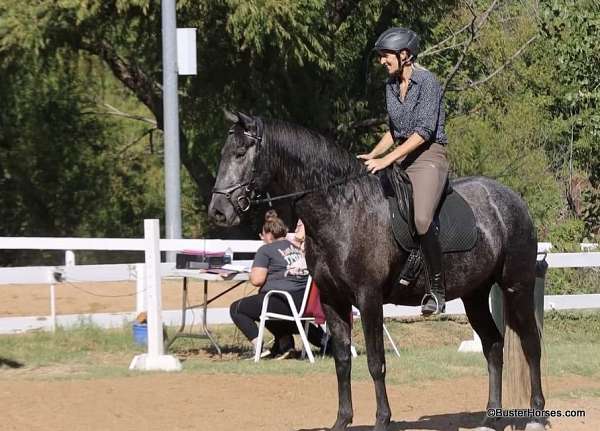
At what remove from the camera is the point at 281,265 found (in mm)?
13273

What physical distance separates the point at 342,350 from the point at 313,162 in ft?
4.44

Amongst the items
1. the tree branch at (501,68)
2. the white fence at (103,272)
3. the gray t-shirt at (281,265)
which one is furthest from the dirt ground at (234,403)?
the tree branch at (501,68)

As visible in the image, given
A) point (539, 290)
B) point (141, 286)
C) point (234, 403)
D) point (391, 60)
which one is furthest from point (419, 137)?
point (141, 286)

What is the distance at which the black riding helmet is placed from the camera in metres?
8.30

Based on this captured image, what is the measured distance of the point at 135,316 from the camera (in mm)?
15102

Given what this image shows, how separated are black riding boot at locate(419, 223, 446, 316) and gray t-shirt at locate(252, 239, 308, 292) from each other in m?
4.67

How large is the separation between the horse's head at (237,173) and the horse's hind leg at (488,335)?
7.70 feet

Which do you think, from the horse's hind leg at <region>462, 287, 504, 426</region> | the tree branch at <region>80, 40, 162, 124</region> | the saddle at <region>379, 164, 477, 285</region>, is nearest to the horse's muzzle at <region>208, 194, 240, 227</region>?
the saddle at <region>379, 164, 477, 285</region>

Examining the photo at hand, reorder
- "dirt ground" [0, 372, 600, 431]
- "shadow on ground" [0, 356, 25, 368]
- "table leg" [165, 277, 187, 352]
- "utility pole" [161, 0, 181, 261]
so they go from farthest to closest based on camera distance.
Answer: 1. "utility pole" [161, 0, 181, 261]
2. "table leg" [165, 277, 187, 352]
3. "shadow on ground" [0, 356, 25, 368]
4. "dirt ground" [0, 372, 600, 431]

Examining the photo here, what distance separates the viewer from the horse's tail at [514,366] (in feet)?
30.7

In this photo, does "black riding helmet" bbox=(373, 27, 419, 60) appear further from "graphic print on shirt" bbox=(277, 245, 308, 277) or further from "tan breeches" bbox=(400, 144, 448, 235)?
"graphic print on shirt" bbox=(277, 245, 308, 277)

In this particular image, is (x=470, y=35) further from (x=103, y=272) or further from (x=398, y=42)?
(x=398, y=42)

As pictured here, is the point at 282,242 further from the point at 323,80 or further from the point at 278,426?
the point at 323,80

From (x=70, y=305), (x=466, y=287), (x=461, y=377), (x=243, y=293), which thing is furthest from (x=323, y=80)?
(x=466, y=287)
